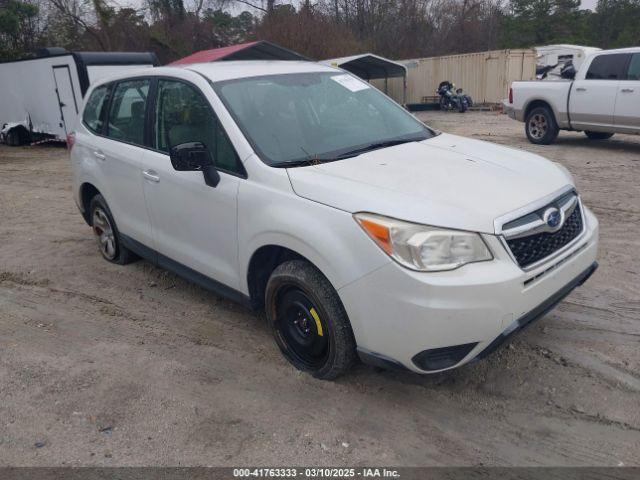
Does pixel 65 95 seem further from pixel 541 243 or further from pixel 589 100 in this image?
pixel 541 243

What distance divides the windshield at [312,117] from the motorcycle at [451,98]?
64.7 ft

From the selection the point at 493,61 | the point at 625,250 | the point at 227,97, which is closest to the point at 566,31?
the point at 493,61

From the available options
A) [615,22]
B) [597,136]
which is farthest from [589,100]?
[615,22]

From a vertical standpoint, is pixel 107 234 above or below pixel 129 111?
below

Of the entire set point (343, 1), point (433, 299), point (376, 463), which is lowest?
point (376, 463)

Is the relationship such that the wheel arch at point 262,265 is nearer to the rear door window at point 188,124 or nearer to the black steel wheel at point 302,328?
the black steel wheel at point 302,328

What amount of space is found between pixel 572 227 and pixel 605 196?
15.5 feet

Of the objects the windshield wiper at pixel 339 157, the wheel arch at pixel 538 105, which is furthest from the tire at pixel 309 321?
the wheel arch at pixel 538 105

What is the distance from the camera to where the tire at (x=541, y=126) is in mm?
11656

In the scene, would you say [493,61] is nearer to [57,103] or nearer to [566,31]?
[57,103]

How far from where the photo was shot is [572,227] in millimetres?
3221

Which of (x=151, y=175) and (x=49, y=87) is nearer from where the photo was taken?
(x=151, y=175)

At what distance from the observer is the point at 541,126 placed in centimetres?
1195

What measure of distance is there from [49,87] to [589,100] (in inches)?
510
